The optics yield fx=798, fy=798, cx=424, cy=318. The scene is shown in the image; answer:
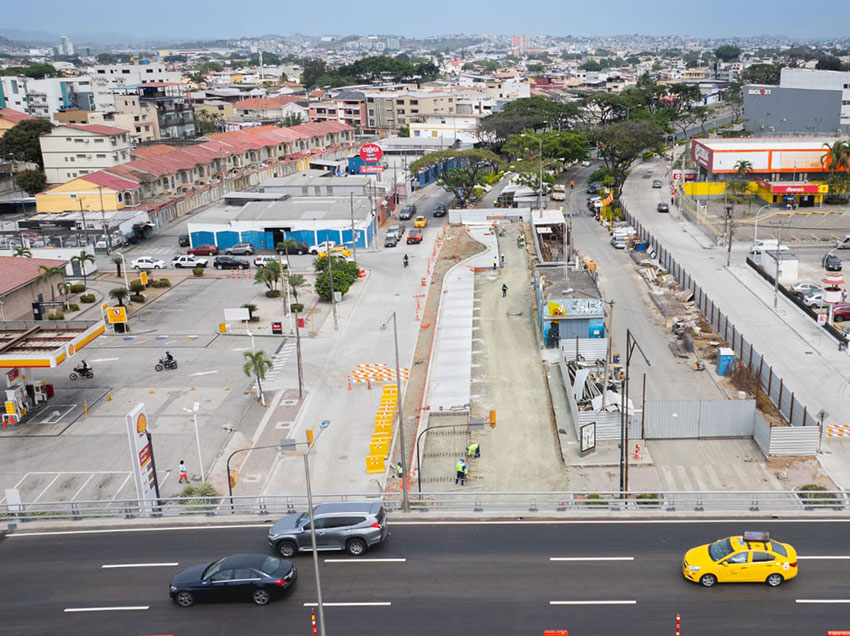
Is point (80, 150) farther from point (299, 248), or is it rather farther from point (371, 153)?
point (299, 248)

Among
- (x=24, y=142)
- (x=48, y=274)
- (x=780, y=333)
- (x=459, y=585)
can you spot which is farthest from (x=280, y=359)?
(x=24, y=142)

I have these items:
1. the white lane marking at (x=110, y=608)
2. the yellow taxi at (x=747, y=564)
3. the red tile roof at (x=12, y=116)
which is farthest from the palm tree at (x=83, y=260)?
the red tile roof at (x=12, y=116)

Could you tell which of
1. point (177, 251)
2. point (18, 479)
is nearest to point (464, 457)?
point (18, 479)

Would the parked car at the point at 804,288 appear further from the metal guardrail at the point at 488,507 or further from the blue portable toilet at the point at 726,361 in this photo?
the metal guardrail at the point at 488,507

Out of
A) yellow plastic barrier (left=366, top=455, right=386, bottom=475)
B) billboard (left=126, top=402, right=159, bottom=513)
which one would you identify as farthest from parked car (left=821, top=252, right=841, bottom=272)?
billboard (left=126, top=402, right=159, bottom=513)

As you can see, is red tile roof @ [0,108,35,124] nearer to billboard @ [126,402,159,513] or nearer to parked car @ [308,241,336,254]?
parked car @ [308,241,336,254]

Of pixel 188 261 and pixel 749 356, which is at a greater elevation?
pixel 188 261
